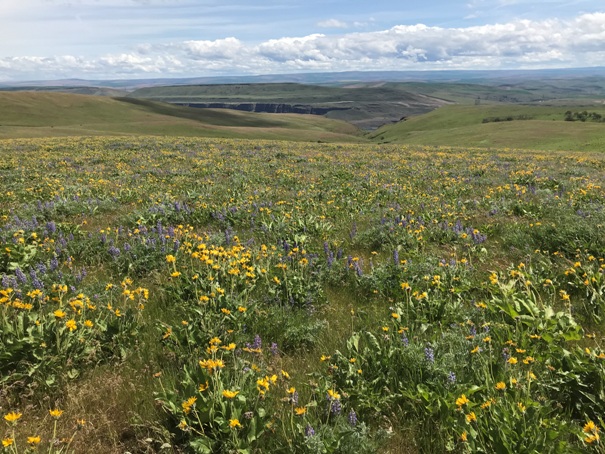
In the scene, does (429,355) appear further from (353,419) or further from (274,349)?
(274,349)

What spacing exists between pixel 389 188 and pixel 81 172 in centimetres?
1304

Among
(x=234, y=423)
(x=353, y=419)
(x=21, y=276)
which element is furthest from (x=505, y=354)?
(x=21, y=276)

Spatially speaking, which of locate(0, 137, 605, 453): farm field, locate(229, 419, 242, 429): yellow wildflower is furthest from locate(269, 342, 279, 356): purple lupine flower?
locate(229, 419, 242, 429): yellow wildflower

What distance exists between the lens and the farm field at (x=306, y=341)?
119 inches

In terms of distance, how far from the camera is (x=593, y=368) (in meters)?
3.37

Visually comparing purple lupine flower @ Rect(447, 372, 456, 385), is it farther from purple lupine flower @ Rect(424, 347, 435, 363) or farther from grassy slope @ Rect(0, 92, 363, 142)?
grassy slope @ Rect(0, 92, 363, 142)

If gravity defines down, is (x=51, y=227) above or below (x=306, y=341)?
above

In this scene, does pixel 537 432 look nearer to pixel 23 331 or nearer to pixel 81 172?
pixel 23 331

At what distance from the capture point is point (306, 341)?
450 cm

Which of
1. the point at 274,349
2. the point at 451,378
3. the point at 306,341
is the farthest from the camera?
the point at 306,341

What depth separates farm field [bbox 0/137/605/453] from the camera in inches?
119

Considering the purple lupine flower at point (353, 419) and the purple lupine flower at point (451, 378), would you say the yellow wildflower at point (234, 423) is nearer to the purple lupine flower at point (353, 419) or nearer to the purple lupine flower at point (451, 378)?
the purple lupine flower at point (353, 419)

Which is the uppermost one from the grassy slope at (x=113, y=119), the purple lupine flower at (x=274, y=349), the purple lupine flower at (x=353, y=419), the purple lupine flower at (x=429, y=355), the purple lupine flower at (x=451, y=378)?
the grassy slope at (x=113, y=119)

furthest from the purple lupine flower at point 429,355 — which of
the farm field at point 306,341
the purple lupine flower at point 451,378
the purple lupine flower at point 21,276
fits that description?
the purple lupine flower at point 21,276
